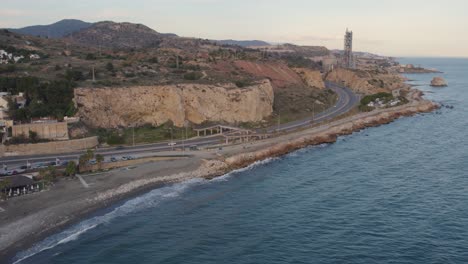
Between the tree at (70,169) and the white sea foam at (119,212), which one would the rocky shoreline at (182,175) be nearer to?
the white sea foam at (119,212)

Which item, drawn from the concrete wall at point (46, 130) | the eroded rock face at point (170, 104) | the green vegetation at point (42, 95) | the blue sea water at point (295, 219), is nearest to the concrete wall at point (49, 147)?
the concrete wall at point (46, 130)

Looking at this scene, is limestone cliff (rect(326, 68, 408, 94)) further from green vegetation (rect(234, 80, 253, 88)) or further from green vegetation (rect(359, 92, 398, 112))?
green vegetation (rect(234, 80, 253, 88))

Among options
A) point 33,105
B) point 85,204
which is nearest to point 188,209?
point 85,204

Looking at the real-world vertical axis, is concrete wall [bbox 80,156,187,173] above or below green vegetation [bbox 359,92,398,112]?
below

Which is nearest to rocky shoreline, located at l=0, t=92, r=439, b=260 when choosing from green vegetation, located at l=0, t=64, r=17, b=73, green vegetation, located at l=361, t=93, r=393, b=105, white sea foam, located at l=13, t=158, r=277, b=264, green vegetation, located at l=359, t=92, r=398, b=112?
white sea foam, located at l=13, t=158, r=277, b=264

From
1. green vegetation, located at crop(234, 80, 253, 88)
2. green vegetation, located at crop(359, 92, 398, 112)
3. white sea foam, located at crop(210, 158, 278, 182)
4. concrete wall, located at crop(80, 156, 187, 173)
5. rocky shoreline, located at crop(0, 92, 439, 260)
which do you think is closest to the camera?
rocky shoreline, located at crop(0, 92, 439, 260)

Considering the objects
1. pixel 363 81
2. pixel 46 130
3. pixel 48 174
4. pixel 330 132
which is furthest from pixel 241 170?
pixel 363 81

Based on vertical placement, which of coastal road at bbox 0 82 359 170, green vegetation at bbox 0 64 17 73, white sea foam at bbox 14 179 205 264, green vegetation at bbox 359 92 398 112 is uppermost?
green vegetation at bbox 0 64 17 73
